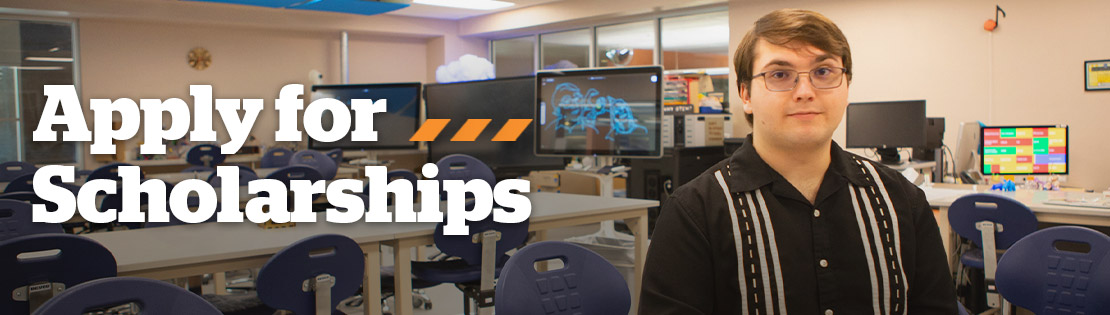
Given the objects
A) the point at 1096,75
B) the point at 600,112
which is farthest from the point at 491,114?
the point at 1096,75

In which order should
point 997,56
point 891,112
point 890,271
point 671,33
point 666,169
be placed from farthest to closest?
point 671,33 → point 997,56 → point 666,169 → point 891,112 → point 890,271

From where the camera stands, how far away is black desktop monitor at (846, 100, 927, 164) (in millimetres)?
4977

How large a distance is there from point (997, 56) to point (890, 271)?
616 cm

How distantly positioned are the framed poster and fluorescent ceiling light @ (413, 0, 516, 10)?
6.03 meters

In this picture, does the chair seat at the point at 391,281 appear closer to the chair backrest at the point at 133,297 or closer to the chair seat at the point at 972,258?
the chair backrest at the point at 133,297

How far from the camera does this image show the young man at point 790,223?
1141 mm

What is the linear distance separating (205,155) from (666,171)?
4490mm

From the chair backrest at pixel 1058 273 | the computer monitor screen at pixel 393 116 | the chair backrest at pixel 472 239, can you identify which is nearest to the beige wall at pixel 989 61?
the computer monitor screen at pixel 393 116

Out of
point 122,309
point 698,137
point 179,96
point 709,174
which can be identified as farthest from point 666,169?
point 179,96

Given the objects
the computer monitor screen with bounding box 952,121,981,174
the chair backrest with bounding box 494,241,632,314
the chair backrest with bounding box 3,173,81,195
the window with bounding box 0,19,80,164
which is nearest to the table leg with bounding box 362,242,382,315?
the chair backrest with bounding box 494,241,632,314

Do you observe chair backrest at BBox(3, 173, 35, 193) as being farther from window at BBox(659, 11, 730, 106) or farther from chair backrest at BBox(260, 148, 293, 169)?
window at BBox(659, 11, 730, 106)

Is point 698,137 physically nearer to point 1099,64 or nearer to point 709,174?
point 1099,64

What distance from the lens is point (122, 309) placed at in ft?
9.78

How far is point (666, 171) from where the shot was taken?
570 cm
